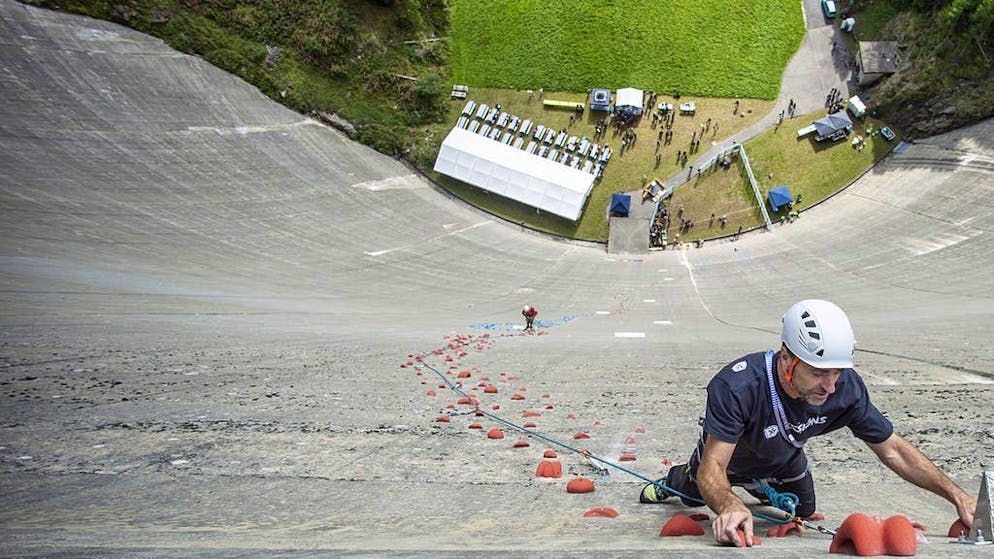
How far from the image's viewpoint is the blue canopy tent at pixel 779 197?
109 ft

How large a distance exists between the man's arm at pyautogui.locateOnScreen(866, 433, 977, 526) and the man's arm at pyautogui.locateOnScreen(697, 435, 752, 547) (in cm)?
133

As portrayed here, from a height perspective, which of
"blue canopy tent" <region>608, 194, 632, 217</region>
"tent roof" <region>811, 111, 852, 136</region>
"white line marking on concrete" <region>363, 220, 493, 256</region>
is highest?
"tent roof" <region>811, 111, 852, 136</region>

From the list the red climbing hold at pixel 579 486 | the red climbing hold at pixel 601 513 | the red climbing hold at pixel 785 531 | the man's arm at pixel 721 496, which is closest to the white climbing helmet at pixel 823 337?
the man's arm at pixel 721 496

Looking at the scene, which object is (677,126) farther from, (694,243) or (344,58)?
(344,58)

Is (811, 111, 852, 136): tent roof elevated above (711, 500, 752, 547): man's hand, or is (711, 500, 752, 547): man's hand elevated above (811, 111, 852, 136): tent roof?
(811, 111, 852, 136): tent roof

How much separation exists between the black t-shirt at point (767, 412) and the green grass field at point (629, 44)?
35.4 metres

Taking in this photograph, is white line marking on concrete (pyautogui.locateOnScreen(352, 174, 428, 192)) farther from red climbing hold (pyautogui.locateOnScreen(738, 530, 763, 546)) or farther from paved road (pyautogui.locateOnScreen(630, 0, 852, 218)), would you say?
red climbing hold (pyautogui.locateOnScreen(738, 530, 763, 546))

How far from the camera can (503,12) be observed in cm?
3969

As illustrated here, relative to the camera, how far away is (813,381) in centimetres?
411

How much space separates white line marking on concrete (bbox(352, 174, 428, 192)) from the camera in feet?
117

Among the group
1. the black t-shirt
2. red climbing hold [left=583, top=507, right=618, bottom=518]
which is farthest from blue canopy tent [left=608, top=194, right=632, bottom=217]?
the black t-shirt

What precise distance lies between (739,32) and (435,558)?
132 feet

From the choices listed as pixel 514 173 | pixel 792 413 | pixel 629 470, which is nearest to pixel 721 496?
pixel 792 413

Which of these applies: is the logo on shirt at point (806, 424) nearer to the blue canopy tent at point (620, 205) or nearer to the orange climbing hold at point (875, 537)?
the orange climbing hold at point (875, 537)
